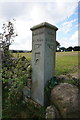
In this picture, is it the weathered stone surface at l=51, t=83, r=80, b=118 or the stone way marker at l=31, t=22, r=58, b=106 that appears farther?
the stone way marker at l=31, t=22, r=58, b=106

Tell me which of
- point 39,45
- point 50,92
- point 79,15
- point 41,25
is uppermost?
point 79,15

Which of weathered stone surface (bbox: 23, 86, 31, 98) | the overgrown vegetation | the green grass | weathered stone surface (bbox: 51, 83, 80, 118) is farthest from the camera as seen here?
the green grass

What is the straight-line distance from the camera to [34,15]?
368 cm

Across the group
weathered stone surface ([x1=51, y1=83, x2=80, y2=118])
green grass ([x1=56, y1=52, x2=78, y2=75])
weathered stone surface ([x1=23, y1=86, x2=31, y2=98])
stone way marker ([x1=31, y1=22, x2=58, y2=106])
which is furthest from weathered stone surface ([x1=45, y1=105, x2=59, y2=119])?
green grass ([x1=56, y1=52, x2=78, y2=75])

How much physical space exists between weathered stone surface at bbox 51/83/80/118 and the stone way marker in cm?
35

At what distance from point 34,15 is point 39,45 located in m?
1.61

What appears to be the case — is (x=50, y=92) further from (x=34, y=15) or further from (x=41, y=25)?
(x=34, y=15)

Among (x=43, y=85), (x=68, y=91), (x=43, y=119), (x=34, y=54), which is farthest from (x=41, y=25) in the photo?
(x=43, y=119)

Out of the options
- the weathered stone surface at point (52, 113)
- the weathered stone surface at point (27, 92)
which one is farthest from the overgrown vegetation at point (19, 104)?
the weathered stone surface at point (52, 113)

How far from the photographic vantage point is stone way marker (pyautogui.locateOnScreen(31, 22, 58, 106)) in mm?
2399

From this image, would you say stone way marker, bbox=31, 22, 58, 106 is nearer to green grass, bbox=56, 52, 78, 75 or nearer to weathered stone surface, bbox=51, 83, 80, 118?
weathered stone surface, bbox=51, 83, 80, 118

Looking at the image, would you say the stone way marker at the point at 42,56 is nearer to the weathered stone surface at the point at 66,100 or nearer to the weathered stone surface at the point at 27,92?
the weathered stone surface at the point at 27,92

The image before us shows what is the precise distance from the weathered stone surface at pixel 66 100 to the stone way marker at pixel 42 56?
1.16ft

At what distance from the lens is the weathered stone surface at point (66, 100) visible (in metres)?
1.95
